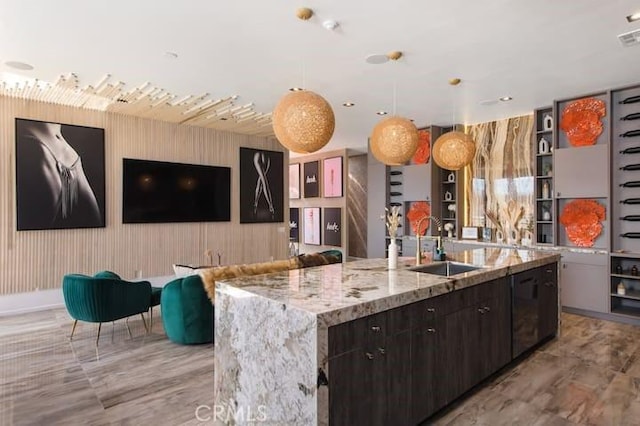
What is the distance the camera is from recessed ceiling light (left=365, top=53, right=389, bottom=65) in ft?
13.5

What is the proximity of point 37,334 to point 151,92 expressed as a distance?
3.50 m

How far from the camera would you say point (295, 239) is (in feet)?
40.1

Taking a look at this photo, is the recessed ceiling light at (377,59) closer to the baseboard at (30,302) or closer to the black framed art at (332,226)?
the baseboard at (30,302)

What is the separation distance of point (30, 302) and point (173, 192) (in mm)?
2823

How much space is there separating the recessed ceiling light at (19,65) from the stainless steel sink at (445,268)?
16.3ft

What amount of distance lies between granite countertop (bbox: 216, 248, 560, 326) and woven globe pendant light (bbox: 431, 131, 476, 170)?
1.29m

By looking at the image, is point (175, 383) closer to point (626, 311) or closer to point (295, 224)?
point (626, 311)

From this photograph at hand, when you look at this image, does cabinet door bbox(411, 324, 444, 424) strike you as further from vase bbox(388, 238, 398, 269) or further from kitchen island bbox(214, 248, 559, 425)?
vase bbox(388, 238, 398, 269)

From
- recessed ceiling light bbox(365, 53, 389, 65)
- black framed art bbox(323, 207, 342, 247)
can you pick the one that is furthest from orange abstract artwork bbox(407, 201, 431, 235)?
recessed ceiling light bbox(365, 53, 389, 65)

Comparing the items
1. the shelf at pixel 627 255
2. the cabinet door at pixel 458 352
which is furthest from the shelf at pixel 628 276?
the cabinet door at pixel 458 352

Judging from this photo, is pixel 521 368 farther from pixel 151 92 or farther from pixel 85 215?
pixel 85 215

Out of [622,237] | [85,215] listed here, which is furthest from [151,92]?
[622,237]

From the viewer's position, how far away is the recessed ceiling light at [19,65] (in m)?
4.37

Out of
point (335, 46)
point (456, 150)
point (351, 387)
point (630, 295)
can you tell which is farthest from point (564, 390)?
point (335, 46)
